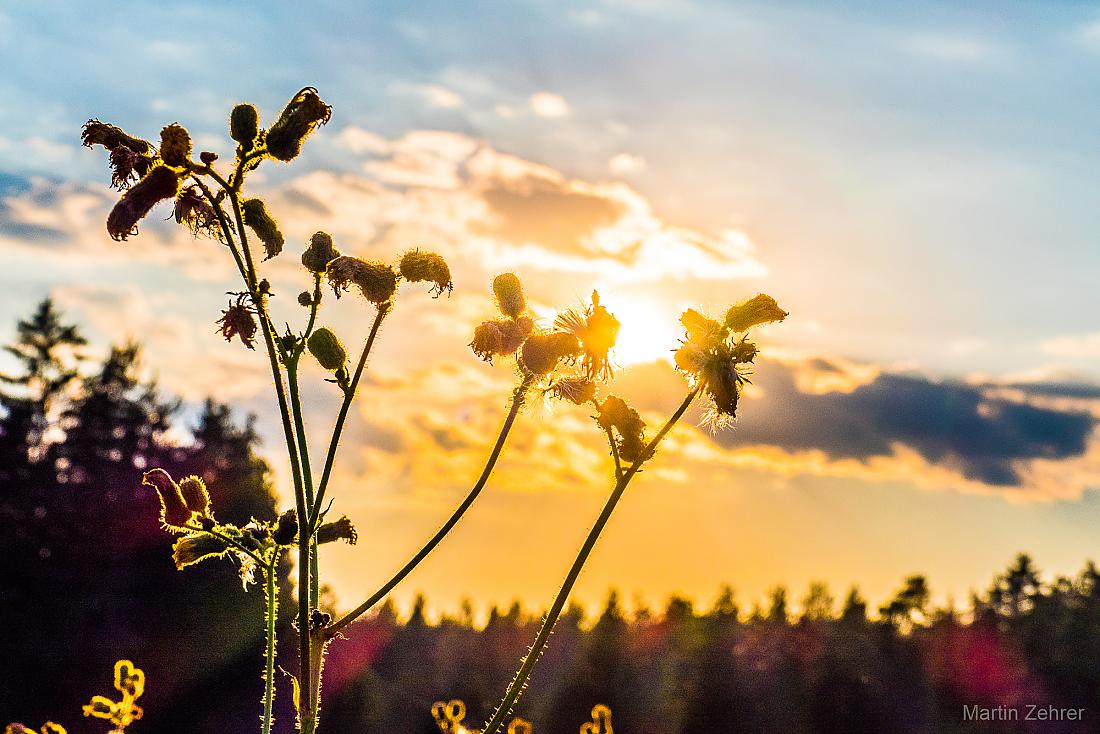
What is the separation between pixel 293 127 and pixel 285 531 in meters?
1.09

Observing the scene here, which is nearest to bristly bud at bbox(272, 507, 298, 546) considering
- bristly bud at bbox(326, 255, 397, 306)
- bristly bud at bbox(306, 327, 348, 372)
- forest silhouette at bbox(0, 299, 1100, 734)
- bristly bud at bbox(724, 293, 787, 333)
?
bristly bud at bbox(306, 327, 348, 372)

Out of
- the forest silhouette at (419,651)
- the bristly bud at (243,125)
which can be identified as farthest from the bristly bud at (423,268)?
the forest silhouette at (419,651)

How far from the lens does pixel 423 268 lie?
10.8 ft

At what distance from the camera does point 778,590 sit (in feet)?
176

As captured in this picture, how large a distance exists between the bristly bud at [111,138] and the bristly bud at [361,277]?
0.61 m

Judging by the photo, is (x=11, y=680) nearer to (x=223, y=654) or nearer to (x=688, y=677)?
(x=223, y=654)

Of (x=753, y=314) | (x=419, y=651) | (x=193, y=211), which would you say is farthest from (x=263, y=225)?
(x=419, y=651)

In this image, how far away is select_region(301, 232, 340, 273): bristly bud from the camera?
3.17 metres

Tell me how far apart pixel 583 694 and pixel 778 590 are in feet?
88.2

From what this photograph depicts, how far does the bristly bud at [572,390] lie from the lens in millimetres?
3162

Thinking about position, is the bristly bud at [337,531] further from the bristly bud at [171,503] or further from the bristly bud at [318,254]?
the bristly bud at [318,254]

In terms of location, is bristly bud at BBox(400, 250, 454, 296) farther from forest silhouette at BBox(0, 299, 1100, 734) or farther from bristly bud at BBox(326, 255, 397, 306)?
forest silhouette at BBox(0, 299, 1100, 734)

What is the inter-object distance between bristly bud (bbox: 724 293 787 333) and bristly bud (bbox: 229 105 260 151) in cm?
146

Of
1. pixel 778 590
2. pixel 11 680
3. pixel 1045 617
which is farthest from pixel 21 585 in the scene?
pixel 778 590
